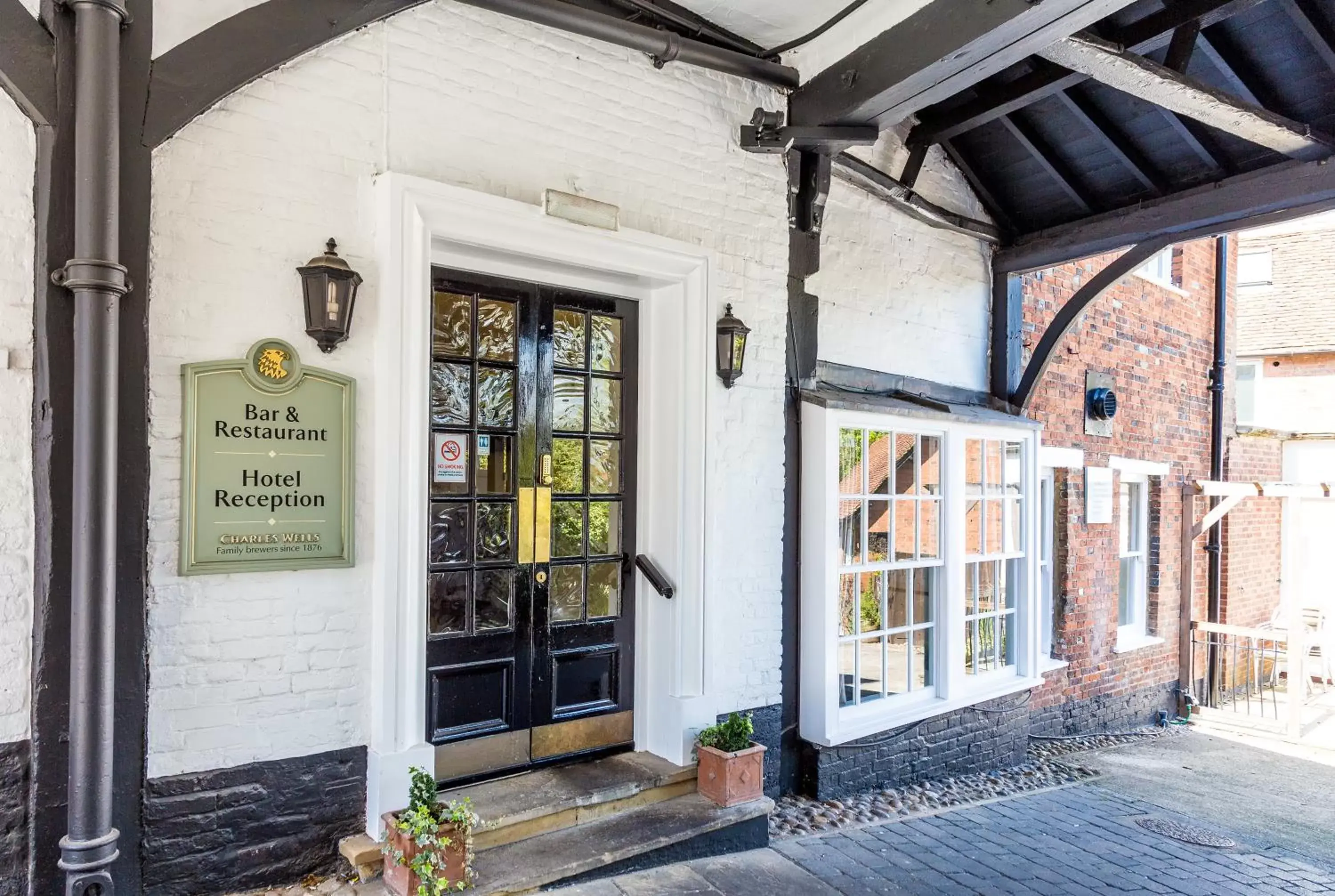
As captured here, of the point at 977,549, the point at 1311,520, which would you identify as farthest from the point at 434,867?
the point at 1311,520

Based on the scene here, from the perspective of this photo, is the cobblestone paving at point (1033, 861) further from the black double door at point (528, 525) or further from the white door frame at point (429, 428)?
the black double door at point (528, 525)

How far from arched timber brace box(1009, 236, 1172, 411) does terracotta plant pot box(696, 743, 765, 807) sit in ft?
11.2

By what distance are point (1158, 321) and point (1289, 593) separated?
285cm

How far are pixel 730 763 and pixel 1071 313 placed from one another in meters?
3.95

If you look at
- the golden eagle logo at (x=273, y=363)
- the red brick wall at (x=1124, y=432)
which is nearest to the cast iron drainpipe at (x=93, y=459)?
the golden eagle logo at (x=273, y=363)

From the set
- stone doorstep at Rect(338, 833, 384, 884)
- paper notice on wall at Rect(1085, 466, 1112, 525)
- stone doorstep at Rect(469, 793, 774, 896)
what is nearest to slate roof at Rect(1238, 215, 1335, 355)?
paper notice on wall at Rect(1085, 466, 1112, 525)

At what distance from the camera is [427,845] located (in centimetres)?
284

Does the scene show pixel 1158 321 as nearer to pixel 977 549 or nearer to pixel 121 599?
pixel 977 549

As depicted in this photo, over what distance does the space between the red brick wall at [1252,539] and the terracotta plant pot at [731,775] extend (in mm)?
6972

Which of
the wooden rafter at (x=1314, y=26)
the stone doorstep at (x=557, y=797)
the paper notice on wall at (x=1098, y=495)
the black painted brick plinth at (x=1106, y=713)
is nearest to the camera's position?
the stone doorstep at (x=557, y=797)

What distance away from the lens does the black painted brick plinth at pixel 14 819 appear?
251 cm

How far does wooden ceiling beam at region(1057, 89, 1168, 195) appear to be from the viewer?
4.91 metres

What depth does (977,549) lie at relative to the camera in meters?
5.35

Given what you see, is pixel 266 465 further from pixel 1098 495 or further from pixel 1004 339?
pixel 1098 495
